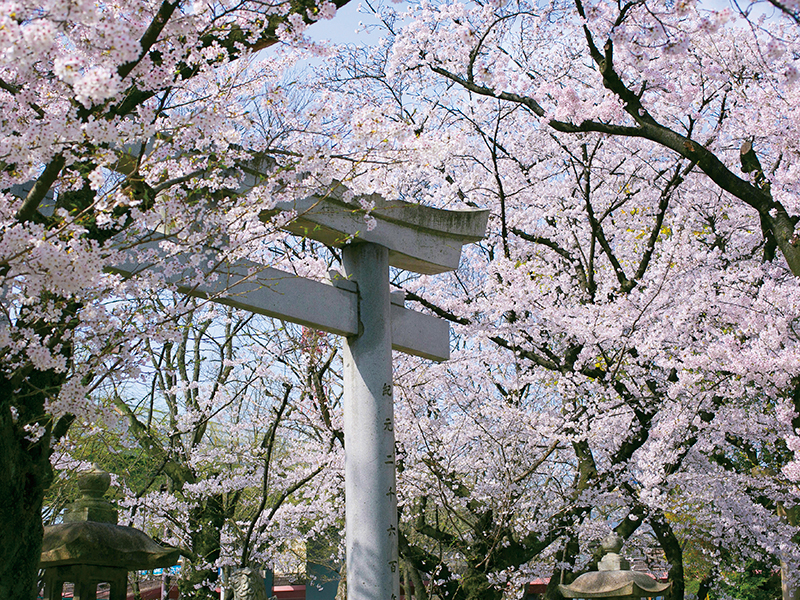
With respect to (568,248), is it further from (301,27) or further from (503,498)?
(301,27)

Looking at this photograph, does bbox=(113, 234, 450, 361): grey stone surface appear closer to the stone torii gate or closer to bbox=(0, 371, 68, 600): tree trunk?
the stone torii gate

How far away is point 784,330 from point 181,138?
5.46m

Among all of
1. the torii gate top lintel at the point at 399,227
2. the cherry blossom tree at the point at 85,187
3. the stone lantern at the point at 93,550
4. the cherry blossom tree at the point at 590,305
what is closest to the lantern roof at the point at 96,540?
the stone lantern at the point at 93,550

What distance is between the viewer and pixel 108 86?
1.72 meters

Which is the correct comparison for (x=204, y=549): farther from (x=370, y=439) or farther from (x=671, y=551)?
(x=671, y=551)

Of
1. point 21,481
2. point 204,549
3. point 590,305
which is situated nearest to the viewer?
point 21,481

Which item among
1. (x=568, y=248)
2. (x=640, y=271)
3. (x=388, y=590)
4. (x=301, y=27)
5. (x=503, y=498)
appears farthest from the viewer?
(x=568, y=248)

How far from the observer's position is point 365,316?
4805 mm

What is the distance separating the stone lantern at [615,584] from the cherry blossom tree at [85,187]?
4320 mm

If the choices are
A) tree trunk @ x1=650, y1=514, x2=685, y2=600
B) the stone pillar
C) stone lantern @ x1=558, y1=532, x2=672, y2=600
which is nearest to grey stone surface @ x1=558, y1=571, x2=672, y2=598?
stone lantern @ x1=558, y1=532, x2=672, y2=600

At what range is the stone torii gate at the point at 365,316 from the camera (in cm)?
428

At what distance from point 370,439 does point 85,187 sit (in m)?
2.49

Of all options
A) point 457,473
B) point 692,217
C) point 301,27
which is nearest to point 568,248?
Result: point 692,217

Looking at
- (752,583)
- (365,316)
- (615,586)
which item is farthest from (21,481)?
(752,583)
